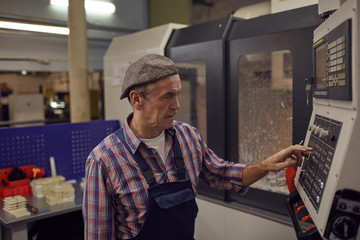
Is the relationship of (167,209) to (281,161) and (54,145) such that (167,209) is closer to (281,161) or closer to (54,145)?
(281,161)

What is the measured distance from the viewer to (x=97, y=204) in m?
1.24

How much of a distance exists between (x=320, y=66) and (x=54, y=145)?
2.13 meters

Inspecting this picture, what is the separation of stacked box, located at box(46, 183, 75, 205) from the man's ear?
46.0 inches

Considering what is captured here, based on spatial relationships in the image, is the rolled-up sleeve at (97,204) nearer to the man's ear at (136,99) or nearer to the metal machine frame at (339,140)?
the man's ear at (136,99)

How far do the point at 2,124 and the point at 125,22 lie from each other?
245 cm

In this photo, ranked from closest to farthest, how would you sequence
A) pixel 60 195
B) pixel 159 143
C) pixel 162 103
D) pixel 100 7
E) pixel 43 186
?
pixel 162 103 → pixel 159 143 → pixel 60 195 → pixel 43 186 → pixel 100 7

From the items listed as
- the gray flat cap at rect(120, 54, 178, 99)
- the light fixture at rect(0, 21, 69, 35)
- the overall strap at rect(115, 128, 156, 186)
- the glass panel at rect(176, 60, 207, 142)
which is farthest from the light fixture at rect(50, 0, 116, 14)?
the overall strap at rect(115, 128, 156, 186)

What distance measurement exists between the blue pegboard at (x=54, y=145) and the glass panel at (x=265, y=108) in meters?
1.38

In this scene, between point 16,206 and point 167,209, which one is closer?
point 167,209

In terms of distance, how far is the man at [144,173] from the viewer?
4.12ft

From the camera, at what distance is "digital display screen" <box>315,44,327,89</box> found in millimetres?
1132

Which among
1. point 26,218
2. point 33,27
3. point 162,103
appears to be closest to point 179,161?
point 162,103

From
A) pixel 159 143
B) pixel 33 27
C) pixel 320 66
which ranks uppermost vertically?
pixel 33 27

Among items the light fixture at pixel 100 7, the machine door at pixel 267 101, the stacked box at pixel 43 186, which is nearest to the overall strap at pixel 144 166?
the machine door at pixel 267 101
